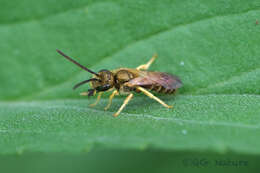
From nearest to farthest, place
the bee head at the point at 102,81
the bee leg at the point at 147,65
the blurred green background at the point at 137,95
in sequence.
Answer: the blurred green background at the point at 137,95, the bee head at the point at 102,81, the bee leg at the point at 147,65

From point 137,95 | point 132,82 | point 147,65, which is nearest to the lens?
point 132,82

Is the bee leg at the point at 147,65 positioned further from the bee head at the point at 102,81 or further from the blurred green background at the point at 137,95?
the bee head at the point at 102,81

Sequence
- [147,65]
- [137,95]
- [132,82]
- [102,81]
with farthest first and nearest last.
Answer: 1. [137,95]
2. [147,65]
3. [132,82]
4. [102,81]

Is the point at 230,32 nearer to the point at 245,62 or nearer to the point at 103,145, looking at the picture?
the point at 245,62

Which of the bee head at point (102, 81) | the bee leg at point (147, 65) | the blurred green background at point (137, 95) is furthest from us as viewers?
the bee leg at point (147, 65)

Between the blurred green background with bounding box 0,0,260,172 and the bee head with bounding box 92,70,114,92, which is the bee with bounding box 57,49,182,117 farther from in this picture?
the blurred green background with bounding box 0,0,260,172

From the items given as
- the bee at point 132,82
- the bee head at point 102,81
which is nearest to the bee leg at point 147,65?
the bee at point 132,82

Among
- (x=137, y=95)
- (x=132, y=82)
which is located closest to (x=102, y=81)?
(x=132, y=82)

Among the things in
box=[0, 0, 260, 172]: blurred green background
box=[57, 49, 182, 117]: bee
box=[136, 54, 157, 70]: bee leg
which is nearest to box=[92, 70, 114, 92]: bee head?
box=[57, 49, 182, 117]: bee

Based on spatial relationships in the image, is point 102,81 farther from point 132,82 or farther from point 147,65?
point 147,65
